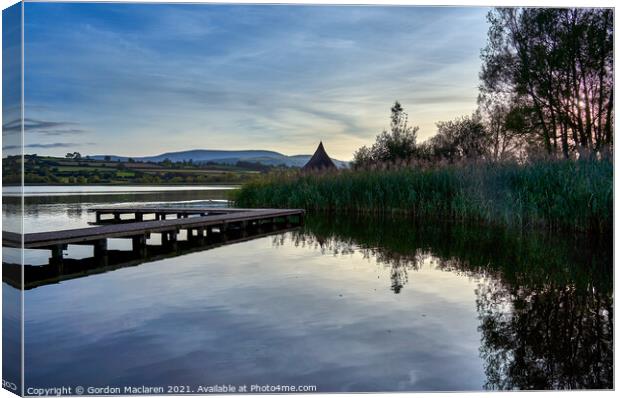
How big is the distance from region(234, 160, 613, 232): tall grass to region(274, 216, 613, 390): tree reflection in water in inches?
15.9

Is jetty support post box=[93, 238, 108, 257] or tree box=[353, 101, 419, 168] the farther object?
tree box=[353, 101, 419, 168]

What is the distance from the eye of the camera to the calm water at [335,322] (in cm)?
284

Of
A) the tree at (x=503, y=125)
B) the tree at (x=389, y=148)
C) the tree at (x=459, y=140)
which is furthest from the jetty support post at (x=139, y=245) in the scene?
the tree at (x=389, y=148)

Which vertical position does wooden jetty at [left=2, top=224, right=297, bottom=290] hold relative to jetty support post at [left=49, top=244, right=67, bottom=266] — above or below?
below

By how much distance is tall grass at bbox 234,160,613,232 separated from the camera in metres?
7.51

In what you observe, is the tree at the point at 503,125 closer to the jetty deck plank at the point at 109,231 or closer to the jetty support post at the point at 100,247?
the jetty deck plank at the point at 109,231

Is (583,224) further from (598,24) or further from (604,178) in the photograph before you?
(598,24)

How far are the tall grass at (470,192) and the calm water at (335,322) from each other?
1037 millimetres

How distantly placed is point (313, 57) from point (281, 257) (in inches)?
114

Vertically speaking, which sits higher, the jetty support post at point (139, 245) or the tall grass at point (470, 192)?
the tall grass at point (470, 192)

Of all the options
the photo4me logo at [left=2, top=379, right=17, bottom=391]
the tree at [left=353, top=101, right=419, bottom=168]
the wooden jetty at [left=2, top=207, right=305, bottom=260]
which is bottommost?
the photo4me logo at [left=2, top=379, right=17, bottom=391]

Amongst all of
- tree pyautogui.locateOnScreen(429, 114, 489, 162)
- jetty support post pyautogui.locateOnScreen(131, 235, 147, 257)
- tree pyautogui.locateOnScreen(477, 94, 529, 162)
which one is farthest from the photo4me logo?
tree pyautogui.locateOnScreen(429, 114, 489, 162)

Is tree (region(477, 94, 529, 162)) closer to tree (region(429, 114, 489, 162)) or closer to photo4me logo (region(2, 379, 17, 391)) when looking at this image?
Answer: tree (region(429, 114, 489, 162))

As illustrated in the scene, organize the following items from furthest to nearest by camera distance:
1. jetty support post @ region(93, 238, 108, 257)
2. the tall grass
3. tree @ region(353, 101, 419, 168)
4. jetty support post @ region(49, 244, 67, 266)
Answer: tree @ region(353, 101, 419, 168)
the tall grass
jetty support post @ region(93, 238, 108, 257)
jetty support post @ region(49, 244, 67, 266)
